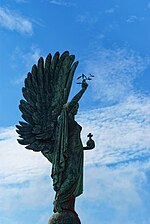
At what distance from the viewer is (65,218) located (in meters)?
16.0

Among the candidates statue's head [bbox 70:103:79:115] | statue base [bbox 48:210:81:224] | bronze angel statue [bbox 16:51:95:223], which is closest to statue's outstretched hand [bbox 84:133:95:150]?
bronze angel statue [bbox 16:51:95:223]

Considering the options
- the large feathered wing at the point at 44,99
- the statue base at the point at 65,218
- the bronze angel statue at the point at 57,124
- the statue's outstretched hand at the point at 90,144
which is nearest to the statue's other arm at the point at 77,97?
the bronze angel statue at the point at 57,124

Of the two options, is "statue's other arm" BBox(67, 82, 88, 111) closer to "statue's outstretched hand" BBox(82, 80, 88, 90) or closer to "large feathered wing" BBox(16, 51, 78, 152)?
"statue's outstretched hand" BBox(82, 80, 88, 90)

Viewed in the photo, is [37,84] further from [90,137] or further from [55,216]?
[55,216]

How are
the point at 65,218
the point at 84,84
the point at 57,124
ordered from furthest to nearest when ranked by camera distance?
the point at 57,124
the point at 84,84
the point at 65,218

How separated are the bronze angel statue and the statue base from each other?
0.17m

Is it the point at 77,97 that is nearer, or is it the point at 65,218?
the point at 65,218

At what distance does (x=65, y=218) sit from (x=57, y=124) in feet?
11.1

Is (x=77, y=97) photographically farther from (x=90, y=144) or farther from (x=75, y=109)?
(x=90, y=144)

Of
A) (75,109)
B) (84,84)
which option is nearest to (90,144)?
(75,109)

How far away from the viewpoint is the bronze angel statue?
55.1 feet

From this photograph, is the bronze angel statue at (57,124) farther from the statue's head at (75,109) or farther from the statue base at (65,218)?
the statue base at (65,218)

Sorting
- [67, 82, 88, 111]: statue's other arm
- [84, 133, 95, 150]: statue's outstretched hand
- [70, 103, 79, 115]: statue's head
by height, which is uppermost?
[67, 82, 88, 111]: statue's other arm

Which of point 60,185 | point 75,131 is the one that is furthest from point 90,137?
point 60,185
